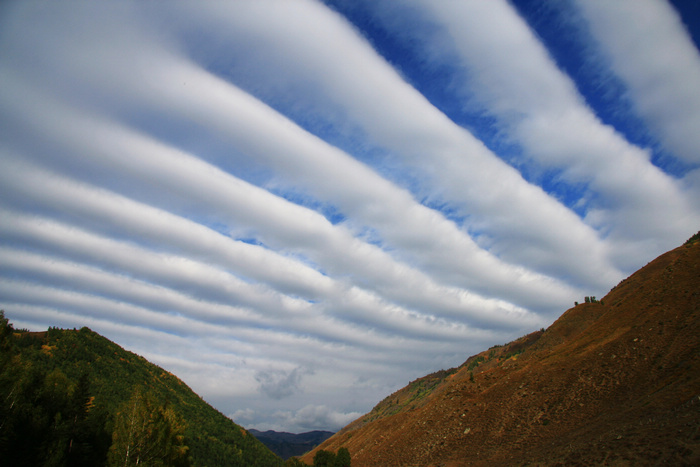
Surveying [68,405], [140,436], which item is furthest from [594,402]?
[68,405]

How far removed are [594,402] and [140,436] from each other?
1668 inches

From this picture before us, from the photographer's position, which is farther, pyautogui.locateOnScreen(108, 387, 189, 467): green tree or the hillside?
pyautogui.locateOnScreen(108, 387, 189, 467): green tree

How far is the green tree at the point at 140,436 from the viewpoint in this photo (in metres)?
26.0

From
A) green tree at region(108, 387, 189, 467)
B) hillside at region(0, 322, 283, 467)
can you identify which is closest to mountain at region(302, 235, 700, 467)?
green tree at region(108, 387, 189, 467)

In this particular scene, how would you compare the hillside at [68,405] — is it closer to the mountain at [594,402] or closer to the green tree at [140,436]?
the green tree at [140,436]

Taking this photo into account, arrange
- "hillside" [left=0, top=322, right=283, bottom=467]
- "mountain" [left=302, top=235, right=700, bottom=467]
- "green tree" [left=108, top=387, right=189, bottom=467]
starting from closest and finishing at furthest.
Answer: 1. "mountain" [left=302, top=235, right=700, bottom=467]
2. "hillside" [left=0, top=322, right=283, bottom=467]
3. "green tree" [left=108, top=387, right=189, bottom=467]

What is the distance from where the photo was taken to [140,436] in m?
26.7

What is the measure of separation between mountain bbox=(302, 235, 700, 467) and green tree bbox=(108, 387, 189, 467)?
3122cm

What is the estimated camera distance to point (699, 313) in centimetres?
3759

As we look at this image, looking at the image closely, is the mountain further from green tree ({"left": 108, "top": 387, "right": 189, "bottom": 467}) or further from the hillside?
the hillside

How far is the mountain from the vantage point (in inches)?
1000

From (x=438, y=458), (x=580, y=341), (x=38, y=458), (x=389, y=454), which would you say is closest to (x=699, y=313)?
(x=580, y=341)

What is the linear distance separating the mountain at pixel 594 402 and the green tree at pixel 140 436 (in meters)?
31.2

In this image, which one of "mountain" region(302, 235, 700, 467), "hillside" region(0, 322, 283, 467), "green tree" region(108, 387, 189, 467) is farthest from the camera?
"green tree" region(108, 387, 189, 467)
